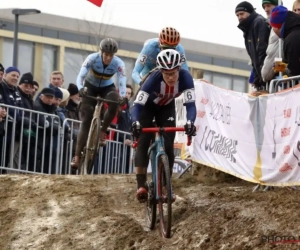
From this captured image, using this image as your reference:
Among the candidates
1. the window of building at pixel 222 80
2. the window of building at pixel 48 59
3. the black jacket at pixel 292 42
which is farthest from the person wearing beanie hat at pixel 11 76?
the window of building at pixel 222 80

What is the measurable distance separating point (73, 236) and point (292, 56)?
3.49 metres

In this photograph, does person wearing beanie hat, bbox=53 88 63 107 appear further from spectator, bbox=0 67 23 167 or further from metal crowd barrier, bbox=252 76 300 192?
metal crowd barrier, bbox=252 76 300 192

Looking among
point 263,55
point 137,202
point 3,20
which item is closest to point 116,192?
point 137,202

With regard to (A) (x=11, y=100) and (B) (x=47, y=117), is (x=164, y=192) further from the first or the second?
(B) (x=47, y=117)

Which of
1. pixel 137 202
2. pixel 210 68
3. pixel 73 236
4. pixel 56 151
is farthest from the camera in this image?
pixel 210 68

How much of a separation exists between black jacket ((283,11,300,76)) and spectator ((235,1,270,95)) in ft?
4.20

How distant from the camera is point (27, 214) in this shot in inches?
536

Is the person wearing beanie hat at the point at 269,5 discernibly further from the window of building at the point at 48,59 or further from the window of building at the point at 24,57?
the window of building at the point at 48,59

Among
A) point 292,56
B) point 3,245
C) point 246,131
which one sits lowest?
point 3,245

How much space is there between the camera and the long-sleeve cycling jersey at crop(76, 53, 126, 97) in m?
15.9

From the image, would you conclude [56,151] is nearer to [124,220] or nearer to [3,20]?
[124,220]

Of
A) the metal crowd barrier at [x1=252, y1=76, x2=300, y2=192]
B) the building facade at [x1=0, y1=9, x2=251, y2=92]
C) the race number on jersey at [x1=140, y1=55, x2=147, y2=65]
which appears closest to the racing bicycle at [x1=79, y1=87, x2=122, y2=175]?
the race number on jersey at [x1=140, y1=55, x2=147, y2=65]

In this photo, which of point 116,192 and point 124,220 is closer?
point 124,220

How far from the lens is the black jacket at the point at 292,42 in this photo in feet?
42.1
